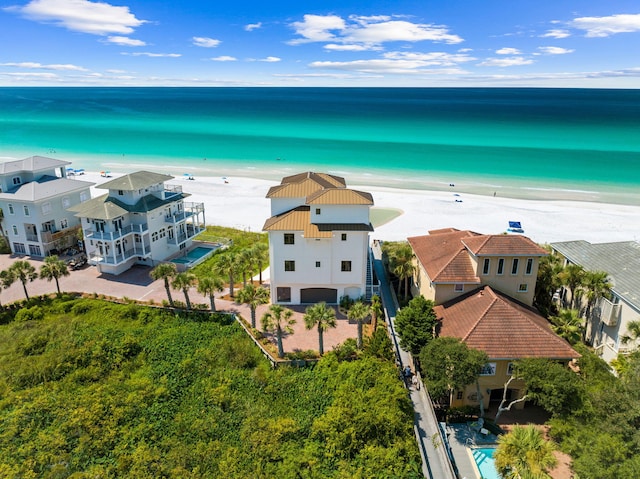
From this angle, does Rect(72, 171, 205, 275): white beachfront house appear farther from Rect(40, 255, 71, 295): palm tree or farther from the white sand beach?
the white sand beach

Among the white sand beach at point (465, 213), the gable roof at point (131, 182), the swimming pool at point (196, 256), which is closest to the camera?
the gable roof at point (131, 182)

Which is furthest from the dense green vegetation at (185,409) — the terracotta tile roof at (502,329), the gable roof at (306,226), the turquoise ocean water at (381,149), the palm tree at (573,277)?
the turquoise ocean water at (381,149)

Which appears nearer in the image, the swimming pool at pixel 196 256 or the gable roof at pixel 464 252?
the gable roof at pixel 464 252

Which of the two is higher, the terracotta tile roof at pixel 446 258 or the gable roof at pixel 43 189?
the gable roof at pixel 43 189

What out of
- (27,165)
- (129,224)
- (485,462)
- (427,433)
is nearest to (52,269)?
(129,224)

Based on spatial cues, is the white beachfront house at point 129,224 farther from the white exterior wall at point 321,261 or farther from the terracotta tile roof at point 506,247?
the terracotta tile roof at point 506,247

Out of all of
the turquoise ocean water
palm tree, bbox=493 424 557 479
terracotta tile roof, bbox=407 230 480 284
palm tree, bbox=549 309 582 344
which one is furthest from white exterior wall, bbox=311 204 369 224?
the turquoise ocean water

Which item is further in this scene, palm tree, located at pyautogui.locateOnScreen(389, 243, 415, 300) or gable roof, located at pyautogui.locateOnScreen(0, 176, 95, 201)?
gable roof, located at pyautogui.locateOnScreen(0, 176, 95, 201)

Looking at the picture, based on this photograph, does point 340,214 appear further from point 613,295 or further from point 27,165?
point 27,165
